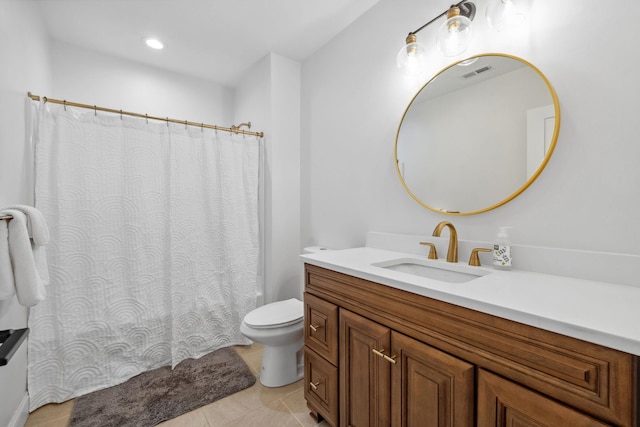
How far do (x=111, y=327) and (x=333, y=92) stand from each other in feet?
7.46

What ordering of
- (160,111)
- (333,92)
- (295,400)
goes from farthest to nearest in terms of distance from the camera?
(160,111) → (333,92) → (295,400)

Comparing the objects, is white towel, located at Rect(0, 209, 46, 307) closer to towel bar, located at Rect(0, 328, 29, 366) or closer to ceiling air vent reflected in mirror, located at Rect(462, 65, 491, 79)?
towel bar, located at Rect(0, 328, 29, 366)

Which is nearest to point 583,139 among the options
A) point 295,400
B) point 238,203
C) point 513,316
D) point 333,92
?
point 513,316

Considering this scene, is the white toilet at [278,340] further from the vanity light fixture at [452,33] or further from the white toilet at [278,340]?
the vanity light fixture at [452,33]

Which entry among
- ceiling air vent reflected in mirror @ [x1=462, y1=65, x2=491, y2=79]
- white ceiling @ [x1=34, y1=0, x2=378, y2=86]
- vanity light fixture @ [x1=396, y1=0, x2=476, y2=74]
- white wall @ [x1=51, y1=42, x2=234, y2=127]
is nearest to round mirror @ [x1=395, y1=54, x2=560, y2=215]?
ceiling air vent reflected in mirror @ [x1=462, y1=65, x2=491, y2=79]

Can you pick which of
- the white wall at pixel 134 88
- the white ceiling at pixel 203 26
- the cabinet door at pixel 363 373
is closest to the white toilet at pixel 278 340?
the cabinet door at pixel 363 373

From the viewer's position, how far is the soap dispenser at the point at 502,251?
1.16 m

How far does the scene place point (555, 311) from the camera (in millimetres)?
703

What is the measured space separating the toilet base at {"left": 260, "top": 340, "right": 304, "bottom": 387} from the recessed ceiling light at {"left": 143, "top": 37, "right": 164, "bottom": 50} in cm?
248

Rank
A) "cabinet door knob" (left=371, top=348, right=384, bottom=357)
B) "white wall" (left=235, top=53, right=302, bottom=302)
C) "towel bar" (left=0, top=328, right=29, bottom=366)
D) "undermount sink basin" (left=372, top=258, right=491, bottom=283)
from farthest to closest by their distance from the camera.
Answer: "white wall" (left=235, top=53, right=302, bottom=302) < "undermount sink basin" (left=372, top=258, right=491, bottom=283) < "cabinet door knob" (left=371, top=348, right=384, bottom=357) < "towel bar" (left=0, top=328, right=29, bottom=366)

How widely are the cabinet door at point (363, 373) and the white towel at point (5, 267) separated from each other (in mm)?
1293

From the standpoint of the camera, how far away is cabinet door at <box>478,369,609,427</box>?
0.65 meters

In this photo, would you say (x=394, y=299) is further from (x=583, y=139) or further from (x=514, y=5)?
(x=514, y=5)

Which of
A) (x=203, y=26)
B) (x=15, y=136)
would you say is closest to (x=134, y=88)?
(x=203, y=26)
